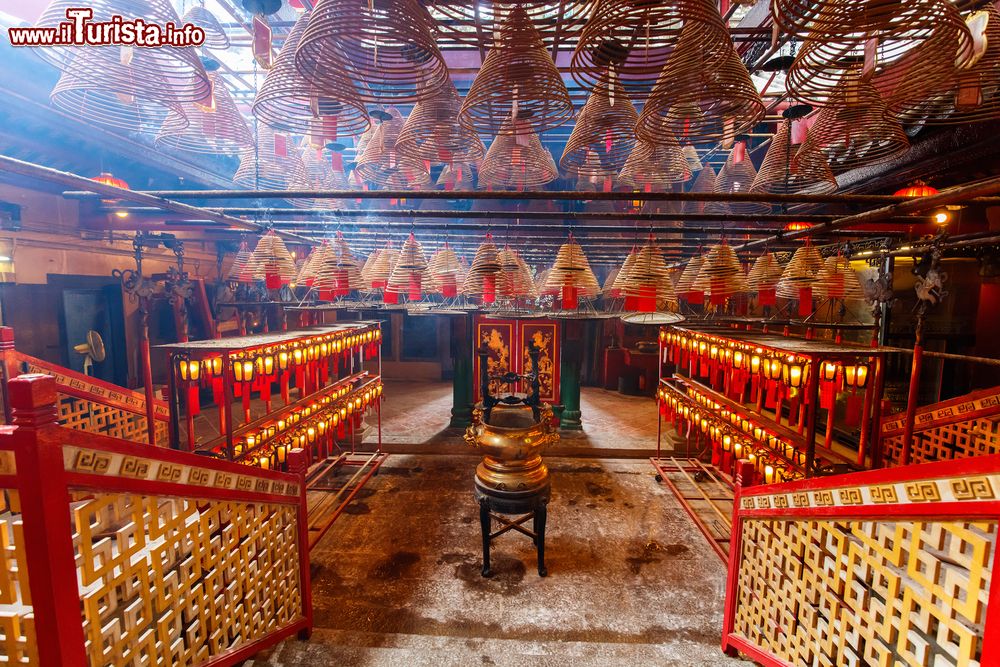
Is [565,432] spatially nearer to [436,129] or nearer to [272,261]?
[272,261]

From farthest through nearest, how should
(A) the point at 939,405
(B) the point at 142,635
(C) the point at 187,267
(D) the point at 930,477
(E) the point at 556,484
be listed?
(C) the point at 187,267 < (E) the point at 556,484 < (A) the point at 939,405 < (B) the point at 142,635 < (D) the point at 930,477

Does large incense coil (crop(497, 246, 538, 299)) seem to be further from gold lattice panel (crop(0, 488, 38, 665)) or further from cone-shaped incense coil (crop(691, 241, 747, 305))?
gold lattice panel (crop(0, 488, 38, 665))

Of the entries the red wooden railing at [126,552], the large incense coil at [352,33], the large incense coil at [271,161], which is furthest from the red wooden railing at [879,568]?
the large incense coil at [271,161]

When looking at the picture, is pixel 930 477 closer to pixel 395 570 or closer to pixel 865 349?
pixel 865 349

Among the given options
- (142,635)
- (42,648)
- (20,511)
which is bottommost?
(142,635)

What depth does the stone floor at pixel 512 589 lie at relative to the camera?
3.58 m

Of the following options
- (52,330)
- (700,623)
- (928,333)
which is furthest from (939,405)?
(52,330)

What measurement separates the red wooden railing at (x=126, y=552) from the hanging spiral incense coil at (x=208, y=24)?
288cm

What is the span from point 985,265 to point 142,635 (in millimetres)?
10580

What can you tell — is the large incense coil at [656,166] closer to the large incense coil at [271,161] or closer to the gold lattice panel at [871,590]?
the gold lattice panel at [871,590]

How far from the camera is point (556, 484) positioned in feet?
23.9

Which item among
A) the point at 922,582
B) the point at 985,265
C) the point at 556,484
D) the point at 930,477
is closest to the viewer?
the point at 930,477

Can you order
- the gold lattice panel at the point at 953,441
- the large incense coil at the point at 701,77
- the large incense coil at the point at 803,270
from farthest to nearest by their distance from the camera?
the gold lattice panel at the point at 953,441 → the large incense coil at the point at 803,270 → the large incense coil at the point at 701,77

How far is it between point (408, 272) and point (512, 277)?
1.44 m
